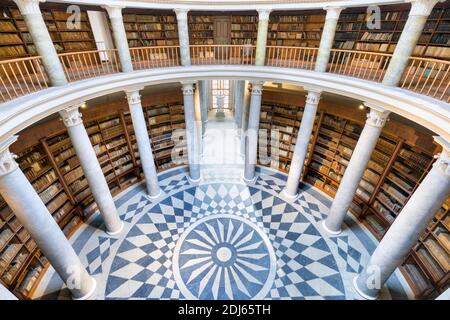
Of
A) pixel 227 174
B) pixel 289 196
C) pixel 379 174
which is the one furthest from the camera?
pixel 227 174

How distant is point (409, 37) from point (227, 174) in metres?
6.91

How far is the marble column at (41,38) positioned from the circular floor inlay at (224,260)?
5.04 m

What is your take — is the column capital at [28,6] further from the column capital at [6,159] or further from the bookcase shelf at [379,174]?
the bookcase shelf at [379,174]

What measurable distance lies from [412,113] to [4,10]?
31.7 feet

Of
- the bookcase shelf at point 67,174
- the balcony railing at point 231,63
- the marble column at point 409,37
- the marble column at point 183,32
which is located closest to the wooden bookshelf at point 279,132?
the balcony railing at point 231,63

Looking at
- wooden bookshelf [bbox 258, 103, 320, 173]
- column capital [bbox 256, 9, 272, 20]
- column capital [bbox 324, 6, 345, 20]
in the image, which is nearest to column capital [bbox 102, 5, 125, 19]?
column capital [bbox 256, 9, 272, 20]

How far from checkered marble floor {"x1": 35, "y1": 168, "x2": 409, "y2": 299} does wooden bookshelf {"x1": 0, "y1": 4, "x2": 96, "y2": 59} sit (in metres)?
5.05

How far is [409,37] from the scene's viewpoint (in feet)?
14.3

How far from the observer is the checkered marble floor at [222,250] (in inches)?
217

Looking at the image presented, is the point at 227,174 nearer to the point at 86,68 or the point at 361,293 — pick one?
the point at 361,293

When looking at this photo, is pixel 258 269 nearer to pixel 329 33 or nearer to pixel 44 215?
pixel 44 215

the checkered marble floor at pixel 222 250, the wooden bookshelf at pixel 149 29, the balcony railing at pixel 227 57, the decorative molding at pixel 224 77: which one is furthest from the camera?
the wooden bookshelf at pixel 149 29

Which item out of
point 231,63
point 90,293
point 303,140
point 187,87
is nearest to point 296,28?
point 231,63

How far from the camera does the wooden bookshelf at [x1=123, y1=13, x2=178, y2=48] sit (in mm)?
8055
